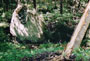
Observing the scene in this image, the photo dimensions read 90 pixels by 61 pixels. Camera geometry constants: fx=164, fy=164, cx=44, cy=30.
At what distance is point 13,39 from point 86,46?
5.46m

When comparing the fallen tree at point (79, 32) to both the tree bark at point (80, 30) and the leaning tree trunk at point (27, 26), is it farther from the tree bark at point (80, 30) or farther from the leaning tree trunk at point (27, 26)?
the leaning tree trunk at point (27, 26)

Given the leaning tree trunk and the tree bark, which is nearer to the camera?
the tree bark

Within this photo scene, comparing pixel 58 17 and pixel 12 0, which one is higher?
pixel 12 0

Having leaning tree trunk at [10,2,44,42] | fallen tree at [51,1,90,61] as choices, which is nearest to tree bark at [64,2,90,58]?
fallen tree at [51,1,90,61]

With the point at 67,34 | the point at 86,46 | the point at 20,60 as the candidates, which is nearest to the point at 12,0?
the point at 67,34

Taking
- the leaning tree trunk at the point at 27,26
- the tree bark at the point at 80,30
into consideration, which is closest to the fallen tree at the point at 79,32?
the tree bark at the point at 80,30

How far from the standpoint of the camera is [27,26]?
12672 mm

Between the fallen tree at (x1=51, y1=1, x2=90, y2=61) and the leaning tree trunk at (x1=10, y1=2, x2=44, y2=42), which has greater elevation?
the fallen tree at (x1=51, y1=1, x2=90, y2=61)

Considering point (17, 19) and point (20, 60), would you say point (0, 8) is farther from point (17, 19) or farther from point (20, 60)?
point (20, 60)

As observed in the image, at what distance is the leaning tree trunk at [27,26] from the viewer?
489 inches

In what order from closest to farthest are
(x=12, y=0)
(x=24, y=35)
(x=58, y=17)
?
(x=24, y=35) < (x=58, y=17) < (x=12, y=0)

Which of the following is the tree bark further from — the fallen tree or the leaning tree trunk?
the leaning tree trunk

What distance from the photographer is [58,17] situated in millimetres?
16281

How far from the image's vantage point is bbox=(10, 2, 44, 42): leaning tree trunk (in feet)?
40.8
